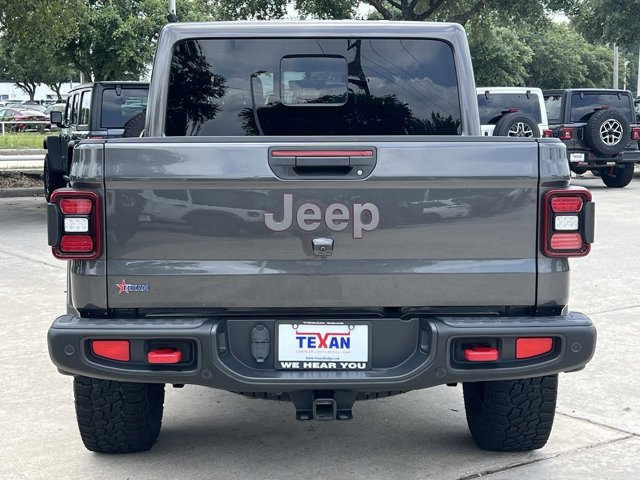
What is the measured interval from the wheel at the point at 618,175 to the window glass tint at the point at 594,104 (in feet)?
3.09

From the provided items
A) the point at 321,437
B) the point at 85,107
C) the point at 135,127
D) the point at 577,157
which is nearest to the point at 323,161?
the point at 321,437

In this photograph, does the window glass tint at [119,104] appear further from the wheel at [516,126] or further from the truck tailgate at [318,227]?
the truck tailgate at [318,227]

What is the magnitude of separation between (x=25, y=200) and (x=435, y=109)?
13010mm

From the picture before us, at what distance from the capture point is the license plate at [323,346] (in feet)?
12.3

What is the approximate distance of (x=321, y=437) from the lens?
15.3 ft

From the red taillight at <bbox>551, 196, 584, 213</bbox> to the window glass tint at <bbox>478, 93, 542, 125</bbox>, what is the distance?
44.3 feet

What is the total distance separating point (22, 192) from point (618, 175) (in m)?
11.2

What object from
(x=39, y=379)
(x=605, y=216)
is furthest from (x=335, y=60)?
(x=605, y=216)

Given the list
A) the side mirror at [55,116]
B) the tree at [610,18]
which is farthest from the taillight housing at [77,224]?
the tree at [610,18]

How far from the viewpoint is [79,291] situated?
373 cm

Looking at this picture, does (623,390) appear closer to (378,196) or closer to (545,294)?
(545,294)

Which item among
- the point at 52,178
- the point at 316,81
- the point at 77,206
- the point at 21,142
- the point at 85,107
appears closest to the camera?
the point at 77,206

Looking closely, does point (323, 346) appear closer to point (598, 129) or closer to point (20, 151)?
point (598, 129)

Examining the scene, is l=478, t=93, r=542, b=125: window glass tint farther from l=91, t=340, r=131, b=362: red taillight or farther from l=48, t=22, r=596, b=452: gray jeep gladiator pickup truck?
l=91, t=340, r=131, b=362: red taillight
